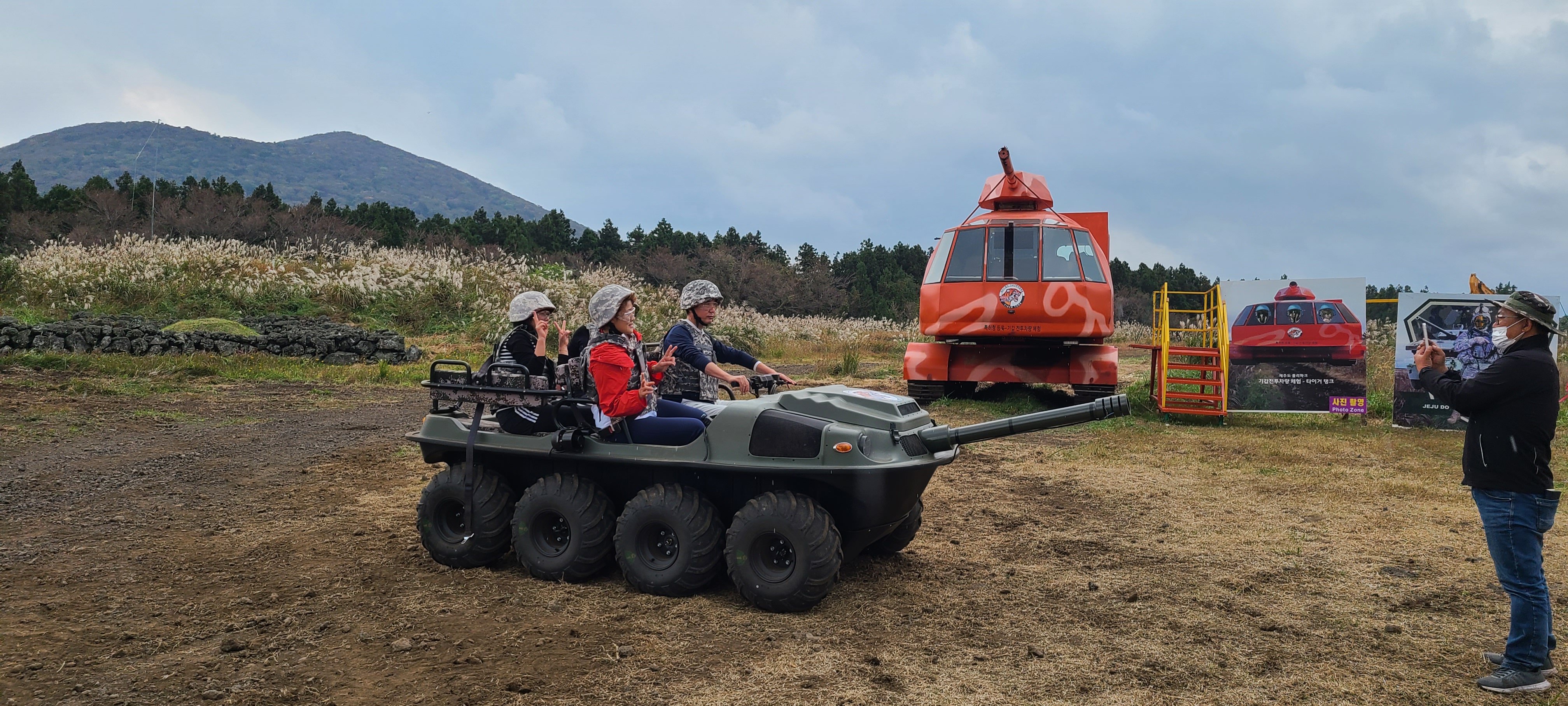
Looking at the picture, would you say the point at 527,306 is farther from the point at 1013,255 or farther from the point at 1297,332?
the point at 1297,332

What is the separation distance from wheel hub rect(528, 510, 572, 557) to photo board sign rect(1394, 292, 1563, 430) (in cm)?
1052

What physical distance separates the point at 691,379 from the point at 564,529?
1192mm

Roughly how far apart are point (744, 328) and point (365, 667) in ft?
68.3

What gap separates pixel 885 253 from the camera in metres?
52.3

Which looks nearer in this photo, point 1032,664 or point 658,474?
point 1032,664

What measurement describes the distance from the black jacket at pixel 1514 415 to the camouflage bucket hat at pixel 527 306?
15.5ft

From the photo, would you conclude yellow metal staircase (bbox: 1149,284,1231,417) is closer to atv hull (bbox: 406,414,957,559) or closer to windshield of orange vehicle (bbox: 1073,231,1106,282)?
windshield of orange vehicle (bbox: 1073,231,1106,282)

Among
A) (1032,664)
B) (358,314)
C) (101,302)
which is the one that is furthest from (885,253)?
(1032,664)

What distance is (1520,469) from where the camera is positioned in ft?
A: 12.6

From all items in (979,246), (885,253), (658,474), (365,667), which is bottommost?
(365,667)

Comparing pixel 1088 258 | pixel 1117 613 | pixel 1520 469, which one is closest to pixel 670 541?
pixel 1117 613

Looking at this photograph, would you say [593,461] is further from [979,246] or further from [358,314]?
[358,314]

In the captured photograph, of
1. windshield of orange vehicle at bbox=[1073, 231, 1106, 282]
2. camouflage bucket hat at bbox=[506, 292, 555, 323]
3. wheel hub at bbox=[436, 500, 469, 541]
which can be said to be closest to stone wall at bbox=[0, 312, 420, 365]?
windshield of orange vehicle at bbox=[1073, 231, 1106, 282]

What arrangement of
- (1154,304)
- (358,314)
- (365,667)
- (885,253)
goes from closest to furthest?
1. (365,667)
2. (1154,304)
3. (358,314)
4. (885,253)
